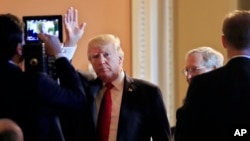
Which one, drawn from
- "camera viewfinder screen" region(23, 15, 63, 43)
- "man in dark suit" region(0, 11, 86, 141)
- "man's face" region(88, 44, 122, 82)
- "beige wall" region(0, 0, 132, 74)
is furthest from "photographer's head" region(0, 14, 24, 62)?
"beige wall" region(0, 0, 132, 74)

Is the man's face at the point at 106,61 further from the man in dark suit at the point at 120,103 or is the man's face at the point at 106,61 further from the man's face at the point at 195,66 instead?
the man's face at the point at 195,66

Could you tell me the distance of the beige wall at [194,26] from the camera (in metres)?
4.14

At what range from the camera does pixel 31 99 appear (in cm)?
227

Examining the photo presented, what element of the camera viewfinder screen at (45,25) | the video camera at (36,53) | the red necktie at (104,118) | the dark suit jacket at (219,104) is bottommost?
the red necktie at (104,118)

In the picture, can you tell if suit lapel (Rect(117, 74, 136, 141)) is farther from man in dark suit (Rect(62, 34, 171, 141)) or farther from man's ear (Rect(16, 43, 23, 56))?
man's ear (Rect(16, 43, 23, 56))

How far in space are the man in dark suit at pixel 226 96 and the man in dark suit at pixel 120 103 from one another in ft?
1.79

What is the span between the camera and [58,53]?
239 cm

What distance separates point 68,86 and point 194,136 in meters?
0.53

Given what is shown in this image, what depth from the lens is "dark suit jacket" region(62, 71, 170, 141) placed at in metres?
2.78

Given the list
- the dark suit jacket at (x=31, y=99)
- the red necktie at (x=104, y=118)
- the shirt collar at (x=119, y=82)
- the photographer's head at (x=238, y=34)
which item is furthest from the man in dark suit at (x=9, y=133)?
the shirt collar at (x=119, y=82)

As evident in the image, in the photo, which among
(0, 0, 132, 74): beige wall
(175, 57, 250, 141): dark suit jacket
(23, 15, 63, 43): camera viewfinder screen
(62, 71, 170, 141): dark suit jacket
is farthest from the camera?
(0, 0, 132, 74): beige wall

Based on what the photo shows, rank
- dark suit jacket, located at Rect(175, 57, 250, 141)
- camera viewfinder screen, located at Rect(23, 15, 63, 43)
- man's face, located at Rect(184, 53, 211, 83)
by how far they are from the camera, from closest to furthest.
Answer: dark suit jacket, located at Rect(175, 57, 250, 141)
camera viewfinder screen, located at Rect(23, 15, 63, 43)
man's face, located at Rect(184, 53, 211, 83)

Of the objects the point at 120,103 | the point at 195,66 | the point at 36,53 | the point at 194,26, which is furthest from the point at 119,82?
the point at 194,26

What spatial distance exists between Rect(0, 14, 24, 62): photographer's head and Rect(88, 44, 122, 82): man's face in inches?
23.6
